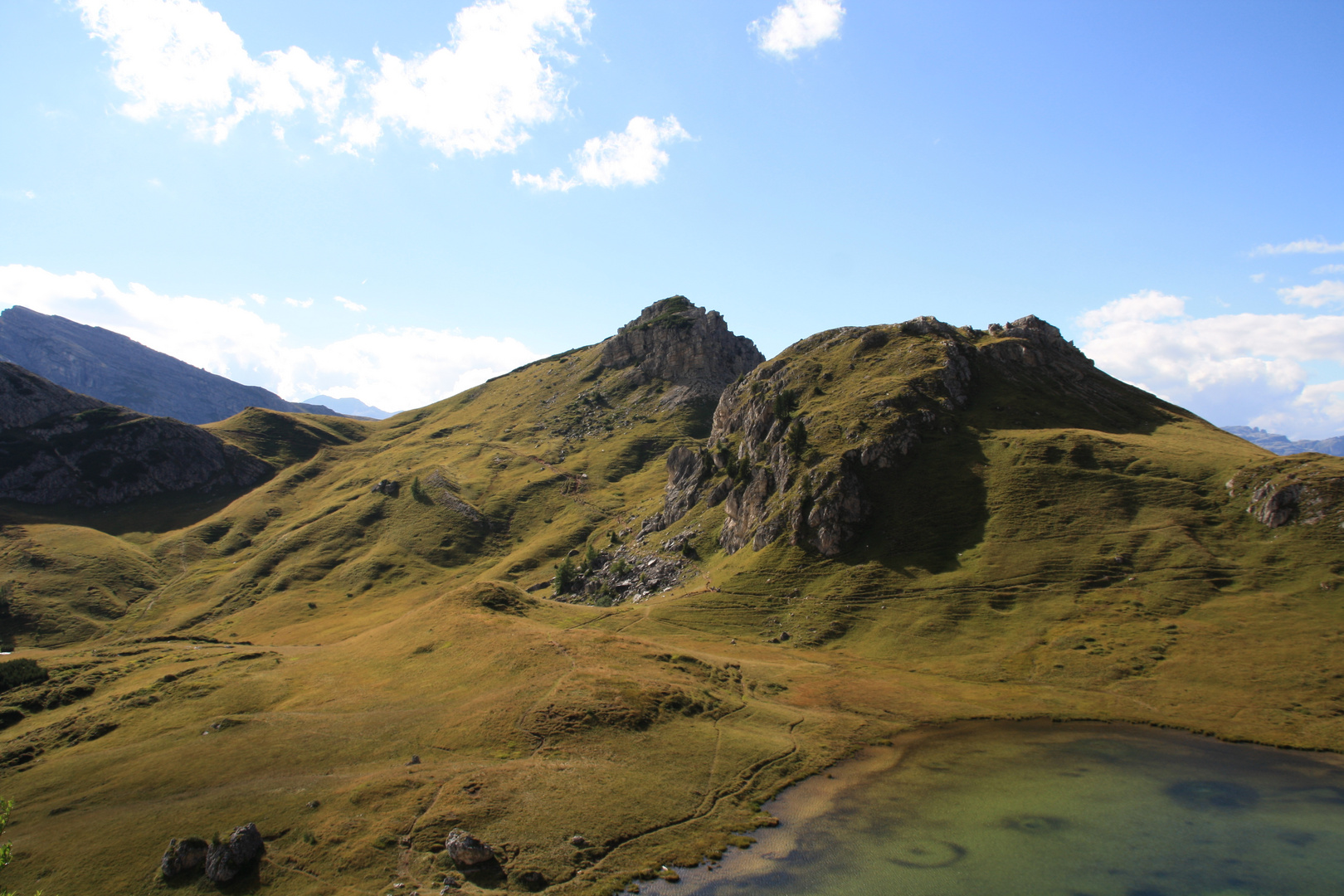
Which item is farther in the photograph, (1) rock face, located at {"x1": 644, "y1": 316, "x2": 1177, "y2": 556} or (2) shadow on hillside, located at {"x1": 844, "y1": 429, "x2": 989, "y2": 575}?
(1) rock face, located at {"x1": 644, "y1": 316, "x2": 1177, "y2": 556}

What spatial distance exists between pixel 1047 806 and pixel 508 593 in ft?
266

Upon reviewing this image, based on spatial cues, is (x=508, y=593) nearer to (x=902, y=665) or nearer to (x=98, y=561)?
(x=902, y=665)

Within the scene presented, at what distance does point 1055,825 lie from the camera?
160 feet

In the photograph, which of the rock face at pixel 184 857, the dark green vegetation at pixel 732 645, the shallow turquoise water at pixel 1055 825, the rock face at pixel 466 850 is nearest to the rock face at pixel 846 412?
the dark green vegetation at pixel 732 645

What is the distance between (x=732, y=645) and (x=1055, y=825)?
5515 centimetres

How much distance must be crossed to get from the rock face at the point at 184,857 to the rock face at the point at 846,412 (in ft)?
324

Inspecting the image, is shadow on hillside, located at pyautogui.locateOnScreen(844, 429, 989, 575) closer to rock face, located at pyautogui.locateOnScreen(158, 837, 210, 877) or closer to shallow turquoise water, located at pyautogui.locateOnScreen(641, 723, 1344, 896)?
shallow turquoise water, located at pyautogui.locateOnScreen(641, 723, 1344, 896)

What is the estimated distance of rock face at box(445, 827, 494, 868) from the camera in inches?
1650

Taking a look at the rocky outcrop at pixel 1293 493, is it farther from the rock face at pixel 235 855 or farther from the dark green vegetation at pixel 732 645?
the rock face at pixel 235 855

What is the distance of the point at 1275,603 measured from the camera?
281 ft

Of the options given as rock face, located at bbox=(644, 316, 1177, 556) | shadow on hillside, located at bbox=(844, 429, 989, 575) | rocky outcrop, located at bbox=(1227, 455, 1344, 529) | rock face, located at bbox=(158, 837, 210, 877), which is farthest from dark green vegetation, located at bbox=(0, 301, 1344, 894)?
rock face, located at bbox=(158, 837, 210, 877)

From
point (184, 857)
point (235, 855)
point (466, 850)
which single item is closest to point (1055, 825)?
point (466, 850)

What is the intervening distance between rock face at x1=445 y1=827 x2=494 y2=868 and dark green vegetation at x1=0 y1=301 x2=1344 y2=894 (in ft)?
3.14

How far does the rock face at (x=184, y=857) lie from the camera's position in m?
41.3
